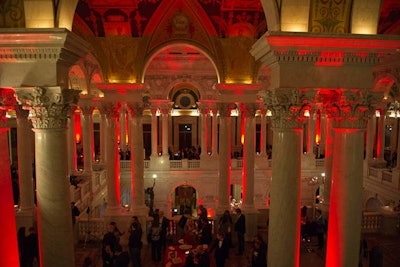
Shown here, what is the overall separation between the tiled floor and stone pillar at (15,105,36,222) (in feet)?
7.47

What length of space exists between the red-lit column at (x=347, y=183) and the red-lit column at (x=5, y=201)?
555cm

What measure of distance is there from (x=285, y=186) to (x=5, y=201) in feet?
15.4

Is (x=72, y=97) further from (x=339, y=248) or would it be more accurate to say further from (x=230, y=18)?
(x=230, y=18)

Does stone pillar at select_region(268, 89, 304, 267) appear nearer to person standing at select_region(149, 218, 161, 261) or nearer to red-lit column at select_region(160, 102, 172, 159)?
person standing at select_region(149, 218, 161, 261)

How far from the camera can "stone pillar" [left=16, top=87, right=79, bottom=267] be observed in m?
5.33

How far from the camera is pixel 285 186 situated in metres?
5.71

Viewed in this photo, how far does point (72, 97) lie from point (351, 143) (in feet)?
15.4

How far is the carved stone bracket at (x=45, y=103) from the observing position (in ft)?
17.1

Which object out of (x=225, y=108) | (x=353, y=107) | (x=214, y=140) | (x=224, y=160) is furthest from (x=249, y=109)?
(x=214, y=140)

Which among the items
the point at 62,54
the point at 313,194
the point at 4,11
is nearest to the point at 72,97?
the point at 62,54

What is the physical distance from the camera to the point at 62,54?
521cm

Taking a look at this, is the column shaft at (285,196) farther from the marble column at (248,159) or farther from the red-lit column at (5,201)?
the marble column at (248,159)

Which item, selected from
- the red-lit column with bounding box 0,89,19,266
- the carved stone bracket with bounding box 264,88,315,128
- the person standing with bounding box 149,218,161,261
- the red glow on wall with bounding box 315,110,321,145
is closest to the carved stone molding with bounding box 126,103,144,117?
the person standing with bounding box 149,218,161,261

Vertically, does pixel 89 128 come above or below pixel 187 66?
below
